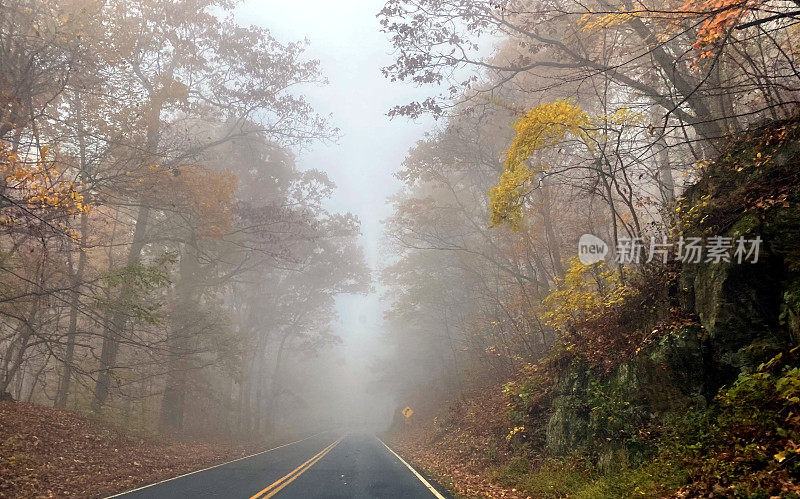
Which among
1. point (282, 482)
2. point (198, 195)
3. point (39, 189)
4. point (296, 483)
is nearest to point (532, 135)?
point (296, 483)

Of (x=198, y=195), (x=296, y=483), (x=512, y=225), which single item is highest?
(x=198, y=195)

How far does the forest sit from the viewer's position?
18.7 feet

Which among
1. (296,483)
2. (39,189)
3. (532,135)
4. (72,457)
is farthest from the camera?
(72,457)

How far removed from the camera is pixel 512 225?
34.4 feet

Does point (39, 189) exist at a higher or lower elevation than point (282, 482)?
higher

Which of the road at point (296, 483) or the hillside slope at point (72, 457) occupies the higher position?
the hillside slope at point (72, 457)

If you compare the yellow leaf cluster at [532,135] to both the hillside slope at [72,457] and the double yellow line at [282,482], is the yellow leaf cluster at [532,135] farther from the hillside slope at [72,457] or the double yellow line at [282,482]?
the hillside slope at [72,457]

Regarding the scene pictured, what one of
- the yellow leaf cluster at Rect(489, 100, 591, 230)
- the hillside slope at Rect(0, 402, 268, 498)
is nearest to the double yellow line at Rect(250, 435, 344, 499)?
the hillside slope at Rect(0, 402, 268, 498)

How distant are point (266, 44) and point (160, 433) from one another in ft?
59.2

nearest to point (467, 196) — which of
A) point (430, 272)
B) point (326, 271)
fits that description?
point (430, 272)

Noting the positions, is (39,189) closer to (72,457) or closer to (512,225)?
(72,457)

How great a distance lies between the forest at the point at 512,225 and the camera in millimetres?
5711

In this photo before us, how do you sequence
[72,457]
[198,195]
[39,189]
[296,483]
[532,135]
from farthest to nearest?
[198,195]
[72,457]
[532,135]
[296,483]
[39,189]

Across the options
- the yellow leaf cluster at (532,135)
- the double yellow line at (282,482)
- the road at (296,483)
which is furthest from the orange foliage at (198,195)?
the yellow leaf cluster at (532,135)
